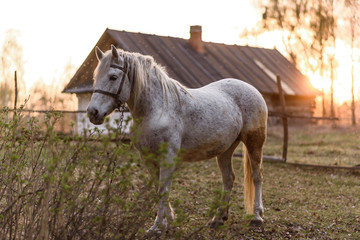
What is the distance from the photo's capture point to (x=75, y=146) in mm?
3332

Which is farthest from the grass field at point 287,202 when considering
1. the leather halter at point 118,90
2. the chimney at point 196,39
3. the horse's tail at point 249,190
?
the chimney at point 196,39

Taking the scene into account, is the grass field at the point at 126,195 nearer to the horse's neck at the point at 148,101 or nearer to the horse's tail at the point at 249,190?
the horse's tail at the point at 249,190

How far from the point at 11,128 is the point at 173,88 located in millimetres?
2008

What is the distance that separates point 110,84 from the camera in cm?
454

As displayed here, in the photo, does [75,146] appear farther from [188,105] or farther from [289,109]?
[289,109]

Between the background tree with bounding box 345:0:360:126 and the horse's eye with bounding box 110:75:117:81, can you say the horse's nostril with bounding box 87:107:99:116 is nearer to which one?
the horse's eye with bounding box 110:75:117:81

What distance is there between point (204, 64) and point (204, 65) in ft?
0.36

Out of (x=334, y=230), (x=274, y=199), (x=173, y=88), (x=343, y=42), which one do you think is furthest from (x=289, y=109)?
(x=173, y=88)

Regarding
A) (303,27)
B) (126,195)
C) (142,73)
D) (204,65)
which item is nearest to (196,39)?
(204,65)

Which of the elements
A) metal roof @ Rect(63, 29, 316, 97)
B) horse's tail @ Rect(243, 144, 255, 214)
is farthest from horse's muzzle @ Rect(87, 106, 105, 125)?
metal roof @ Rect(63, 29, 316, 97)

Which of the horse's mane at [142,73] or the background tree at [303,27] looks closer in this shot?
the horse's mane at [142,73]

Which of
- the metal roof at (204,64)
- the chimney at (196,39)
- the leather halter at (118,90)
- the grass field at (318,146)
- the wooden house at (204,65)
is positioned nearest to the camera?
the leather halter at (118,90)

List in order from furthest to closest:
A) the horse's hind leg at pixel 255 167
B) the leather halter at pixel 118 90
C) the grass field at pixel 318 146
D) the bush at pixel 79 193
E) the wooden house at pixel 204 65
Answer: the wooden house at pixel 204 65, the grass field at pixel 318 146, the horse's hind leg at pixel 255 167, the leather halter at pixel 118 90, the bush at pixel 79 193

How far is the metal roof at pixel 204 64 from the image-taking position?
18.1 metres
